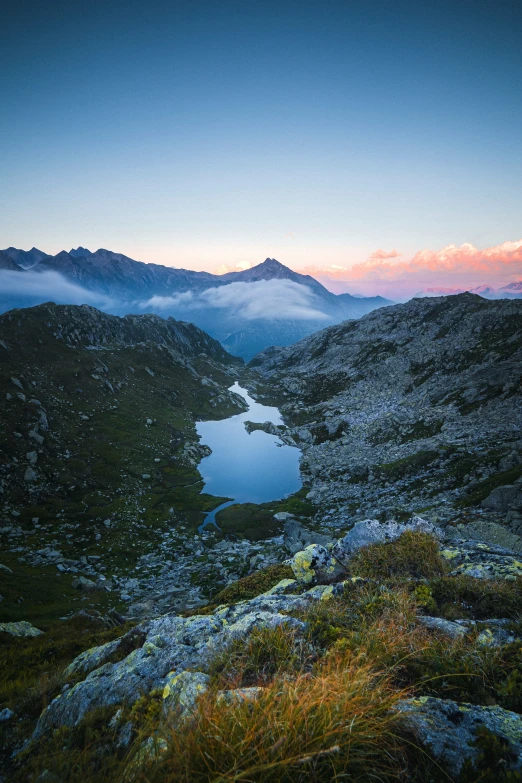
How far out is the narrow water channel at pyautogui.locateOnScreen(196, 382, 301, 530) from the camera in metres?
69.6

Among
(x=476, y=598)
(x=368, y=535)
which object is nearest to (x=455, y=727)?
(x=476, y=598)

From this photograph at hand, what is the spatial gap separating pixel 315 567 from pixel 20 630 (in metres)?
19.7

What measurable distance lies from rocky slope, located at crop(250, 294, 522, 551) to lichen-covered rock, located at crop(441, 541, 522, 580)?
13.4 meters

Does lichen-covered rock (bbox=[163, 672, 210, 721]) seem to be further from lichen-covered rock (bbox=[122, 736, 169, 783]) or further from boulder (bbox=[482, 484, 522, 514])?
boulder (bbox=[482, 484, 522, 514])

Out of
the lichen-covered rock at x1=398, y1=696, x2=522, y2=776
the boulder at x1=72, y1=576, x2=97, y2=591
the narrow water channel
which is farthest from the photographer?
the narrow water channel

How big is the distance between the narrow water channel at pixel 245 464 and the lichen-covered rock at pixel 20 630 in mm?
36000

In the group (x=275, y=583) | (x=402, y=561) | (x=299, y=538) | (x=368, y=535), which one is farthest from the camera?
(x=299, y=538)

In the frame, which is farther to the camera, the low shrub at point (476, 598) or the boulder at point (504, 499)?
the boulder at point (504, 499)

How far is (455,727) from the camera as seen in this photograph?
10.4 ft

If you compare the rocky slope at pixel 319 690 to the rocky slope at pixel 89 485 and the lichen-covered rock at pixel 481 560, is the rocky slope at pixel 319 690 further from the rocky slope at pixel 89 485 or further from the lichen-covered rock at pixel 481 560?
the rocky slope at pixel 89 485

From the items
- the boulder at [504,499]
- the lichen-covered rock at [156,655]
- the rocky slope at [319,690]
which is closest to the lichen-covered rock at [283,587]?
the rocky slope at [319,690]

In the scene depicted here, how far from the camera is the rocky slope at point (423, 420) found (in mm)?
38281

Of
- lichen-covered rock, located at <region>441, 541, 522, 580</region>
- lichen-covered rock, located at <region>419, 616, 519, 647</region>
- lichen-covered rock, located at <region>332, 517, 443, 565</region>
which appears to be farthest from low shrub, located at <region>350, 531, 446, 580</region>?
lichen-covered rock, located at <region>419, 616, 519, 647</region>

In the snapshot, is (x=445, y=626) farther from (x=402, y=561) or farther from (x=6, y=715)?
(x=6, y=715)
